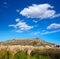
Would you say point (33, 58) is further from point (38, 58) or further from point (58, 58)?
point (58, 58)

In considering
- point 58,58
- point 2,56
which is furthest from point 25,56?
point 58,58

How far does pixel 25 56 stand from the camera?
331 centimetres

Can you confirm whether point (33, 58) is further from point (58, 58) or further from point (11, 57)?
point (58, 58)

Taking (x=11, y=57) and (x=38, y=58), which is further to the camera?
(x=38, y=58)

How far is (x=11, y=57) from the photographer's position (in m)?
3.17

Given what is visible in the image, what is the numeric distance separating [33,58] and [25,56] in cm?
16

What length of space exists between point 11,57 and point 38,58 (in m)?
0.46

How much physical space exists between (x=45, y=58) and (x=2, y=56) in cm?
68

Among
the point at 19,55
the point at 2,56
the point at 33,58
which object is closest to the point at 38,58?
the point at 33,58

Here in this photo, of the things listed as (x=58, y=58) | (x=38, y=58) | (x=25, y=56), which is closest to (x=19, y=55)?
(x=25, y=56)

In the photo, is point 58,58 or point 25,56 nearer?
point 25,56

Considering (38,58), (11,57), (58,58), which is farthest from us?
(58,58)

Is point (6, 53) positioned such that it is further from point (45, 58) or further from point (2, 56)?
point (45, 58)

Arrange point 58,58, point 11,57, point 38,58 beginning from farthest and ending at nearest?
1. point 58,58
2. point 38,58
3. point 11,57
